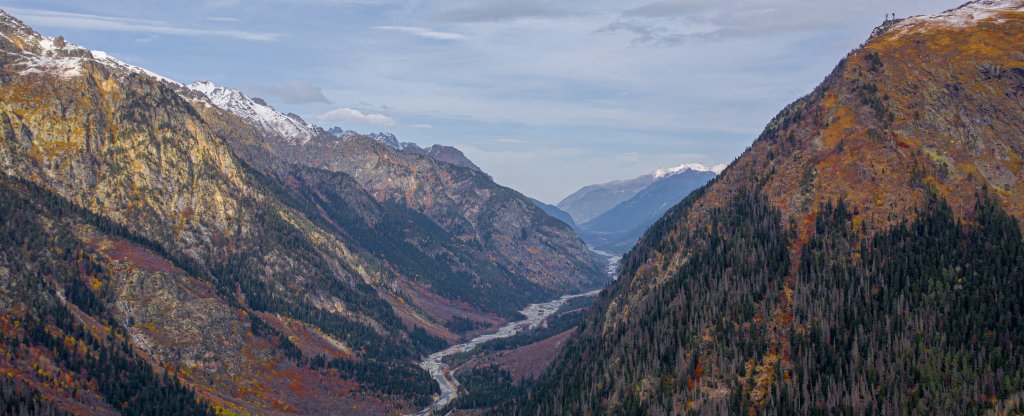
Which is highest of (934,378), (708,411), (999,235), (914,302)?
(999,235)

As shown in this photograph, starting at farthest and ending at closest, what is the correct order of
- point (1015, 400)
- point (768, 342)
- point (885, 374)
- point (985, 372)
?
point (768, 342) < point (885, 374) < point (985, 372) < point (1015, 400)

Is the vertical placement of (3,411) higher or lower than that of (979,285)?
lower

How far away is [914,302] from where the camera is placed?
186 metres

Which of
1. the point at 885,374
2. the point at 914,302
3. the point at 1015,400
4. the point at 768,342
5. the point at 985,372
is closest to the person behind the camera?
the point at 1015,400

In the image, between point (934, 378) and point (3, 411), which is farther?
point (3, 411)

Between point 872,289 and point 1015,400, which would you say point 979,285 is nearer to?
point 872,289

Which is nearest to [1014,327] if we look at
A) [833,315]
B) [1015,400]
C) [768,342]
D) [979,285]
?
[979,285]

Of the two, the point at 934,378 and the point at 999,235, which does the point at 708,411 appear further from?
the point at 999,235

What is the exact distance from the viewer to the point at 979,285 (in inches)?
7244

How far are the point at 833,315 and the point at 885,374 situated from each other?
22270 millimetres

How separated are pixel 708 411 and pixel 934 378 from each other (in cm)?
4933

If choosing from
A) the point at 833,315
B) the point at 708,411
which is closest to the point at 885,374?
the point at 833,315

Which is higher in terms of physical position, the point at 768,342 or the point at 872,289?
A: the point at 872,289

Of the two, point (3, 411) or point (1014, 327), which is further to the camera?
point (3, 411)
